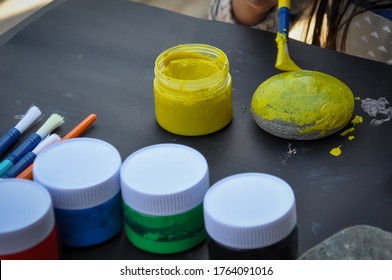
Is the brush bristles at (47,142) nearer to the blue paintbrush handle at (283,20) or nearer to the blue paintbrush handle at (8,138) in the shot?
the blue paintbrush handle at (8,138)

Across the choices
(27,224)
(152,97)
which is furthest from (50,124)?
(27,224)

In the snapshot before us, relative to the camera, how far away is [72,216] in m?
0.60

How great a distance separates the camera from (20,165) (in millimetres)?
707

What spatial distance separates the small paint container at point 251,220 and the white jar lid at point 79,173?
0.10 metres

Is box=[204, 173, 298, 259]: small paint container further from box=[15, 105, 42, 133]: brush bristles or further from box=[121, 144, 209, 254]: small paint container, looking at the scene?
box=[15, 105, 42, 133]: brush bristles

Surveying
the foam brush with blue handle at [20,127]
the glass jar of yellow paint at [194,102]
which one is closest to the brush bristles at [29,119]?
the foam brush with blue handle at [20,127]

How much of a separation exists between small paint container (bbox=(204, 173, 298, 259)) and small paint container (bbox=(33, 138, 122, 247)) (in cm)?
10

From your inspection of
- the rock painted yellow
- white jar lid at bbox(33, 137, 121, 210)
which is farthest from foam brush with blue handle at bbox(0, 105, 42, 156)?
the rock painted yellow

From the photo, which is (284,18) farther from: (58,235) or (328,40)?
(58,235)

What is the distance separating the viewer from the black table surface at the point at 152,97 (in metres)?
0.68

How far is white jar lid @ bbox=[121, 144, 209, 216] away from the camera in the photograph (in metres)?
0.58

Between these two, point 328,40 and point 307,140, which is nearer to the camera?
point 307,140

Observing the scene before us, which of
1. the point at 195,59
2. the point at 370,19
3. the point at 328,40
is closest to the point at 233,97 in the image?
the point at 195,59

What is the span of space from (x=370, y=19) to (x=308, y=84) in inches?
15.0
